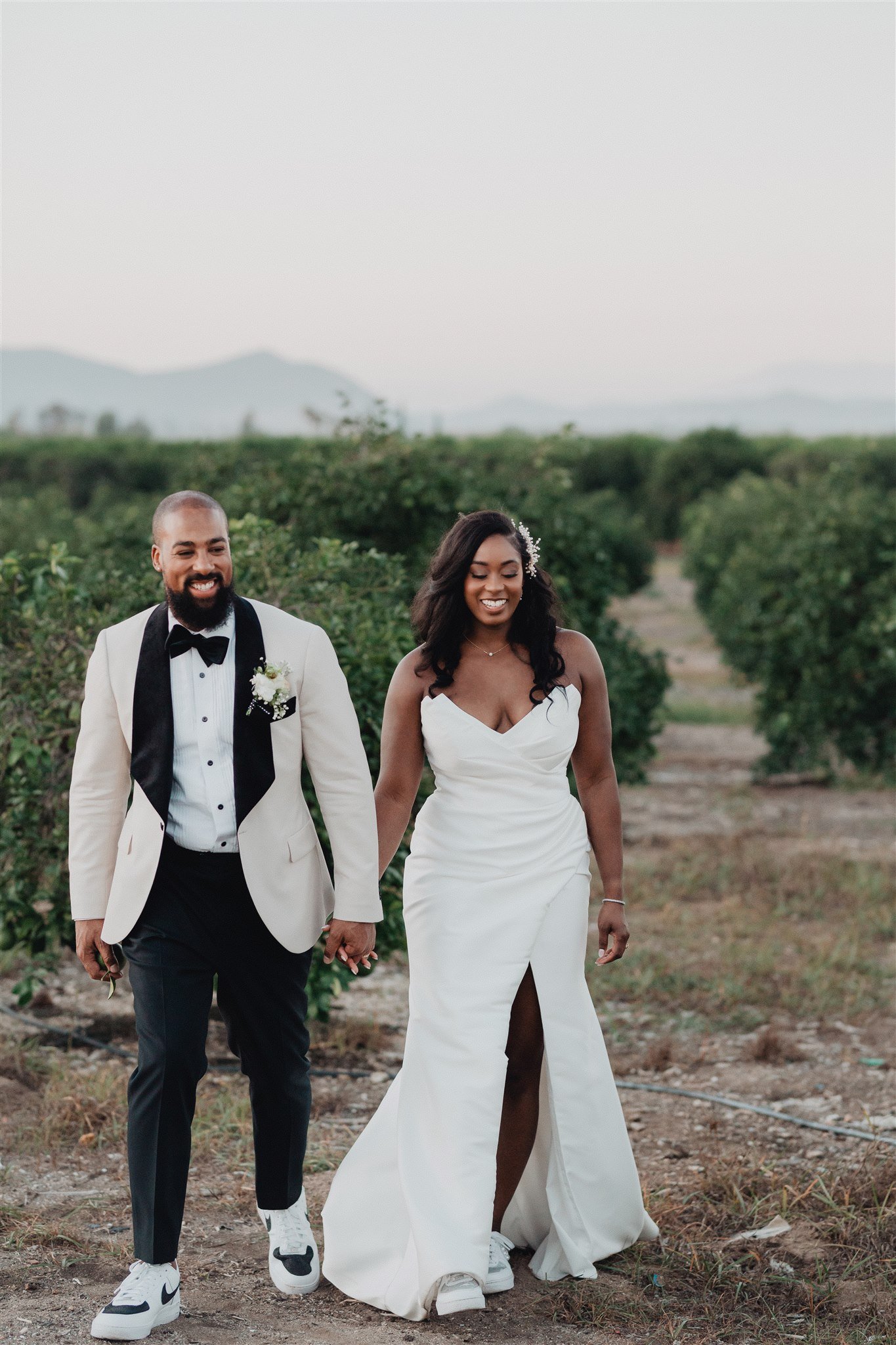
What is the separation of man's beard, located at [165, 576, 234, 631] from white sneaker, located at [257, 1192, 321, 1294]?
159 centimetres

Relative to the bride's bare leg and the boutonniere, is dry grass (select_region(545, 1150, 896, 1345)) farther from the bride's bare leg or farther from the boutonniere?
the boutonniere

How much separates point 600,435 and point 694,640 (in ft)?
102

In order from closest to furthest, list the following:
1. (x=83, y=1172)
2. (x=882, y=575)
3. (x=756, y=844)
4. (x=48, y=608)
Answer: (x=83, y=1172) → (x=48, y=608) → (x=756, y=844) → (x=882, y=575)

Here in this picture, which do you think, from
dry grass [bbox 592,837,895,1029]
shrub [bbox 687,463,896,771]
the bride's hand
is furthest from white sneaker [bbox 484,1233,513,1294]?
shrub [bbox 687,463,896,771]

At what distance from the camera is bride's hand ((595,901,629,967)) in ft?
13.2

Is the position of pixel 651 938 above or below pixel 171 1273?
below

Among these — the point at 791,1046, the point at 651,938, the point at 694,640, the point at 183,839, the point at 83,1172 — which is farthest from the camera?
the point at 694,640

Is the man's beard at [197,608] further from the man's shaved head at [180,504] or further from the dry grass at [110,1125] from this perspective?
the dry grass at [110,1125]

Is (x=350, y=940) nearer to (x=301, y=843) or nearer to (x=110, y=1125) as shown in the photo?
(x=301, y=843)

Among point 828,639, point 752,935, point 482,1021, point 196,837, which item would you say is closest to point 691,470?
point 828,639

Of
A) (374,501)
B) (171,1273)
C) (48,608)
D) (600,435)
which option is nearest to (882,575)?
(374,501)

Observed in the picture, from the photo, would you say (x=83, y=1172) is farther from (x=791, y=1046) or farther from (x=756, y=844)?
(x=756, y=844)

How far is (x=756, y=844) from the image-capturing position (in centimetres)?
1049

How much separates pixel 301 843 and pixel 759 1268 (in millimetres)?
1893
